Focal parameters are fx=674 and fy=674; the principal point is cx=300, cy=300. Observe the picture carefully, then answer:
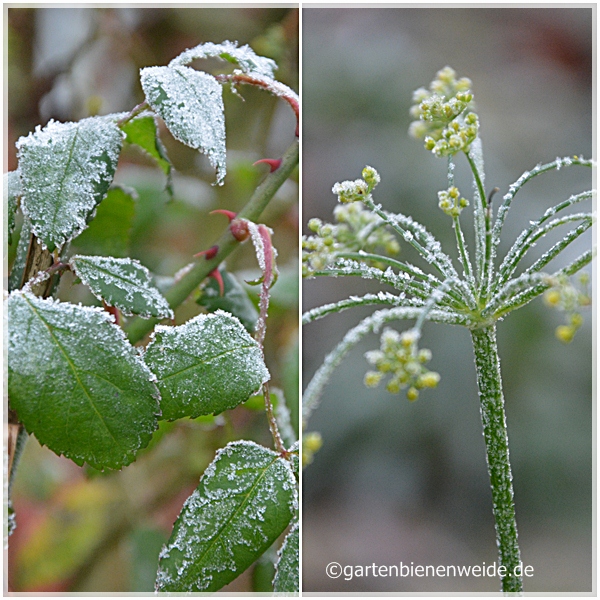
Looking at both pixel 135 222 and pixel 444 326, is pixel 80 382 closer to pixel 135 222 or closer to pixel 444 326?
pixel 135 222

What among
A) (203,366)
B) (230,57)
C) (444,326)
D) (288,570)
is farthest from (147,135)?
(444,326)

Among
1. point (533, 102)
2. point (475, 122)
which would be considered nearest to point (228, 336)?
point (475, 122)

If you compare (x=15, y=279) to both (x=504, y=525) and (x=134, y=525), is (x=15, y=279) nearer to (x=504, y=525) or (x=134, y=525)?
(x=504, y=525)

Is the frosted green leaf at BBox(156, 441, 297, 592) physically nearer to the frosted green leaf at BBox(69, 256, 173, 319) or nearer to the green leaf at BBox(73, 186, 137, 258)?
the frosted green leaf at BBox(69, 256, 173, 319)

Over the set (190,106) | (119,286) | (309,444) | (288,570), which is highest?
(190,106)

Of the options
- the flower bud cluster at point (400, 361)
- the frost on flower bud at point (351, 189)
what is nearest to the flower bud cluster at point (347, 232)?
the frost on flower bud at point (351, 189)

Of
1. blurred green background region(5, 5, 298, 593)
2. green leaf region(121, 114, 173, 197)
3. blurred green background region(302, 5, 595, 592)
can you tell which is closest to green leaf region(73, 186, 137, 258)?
green leaf region(121, 114, 173, 197)
